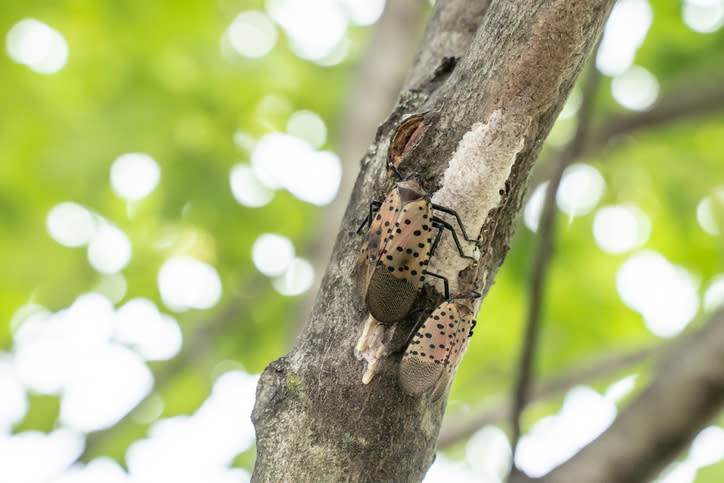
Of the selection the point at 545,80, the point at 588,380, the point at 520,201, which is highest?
the point at 588,380

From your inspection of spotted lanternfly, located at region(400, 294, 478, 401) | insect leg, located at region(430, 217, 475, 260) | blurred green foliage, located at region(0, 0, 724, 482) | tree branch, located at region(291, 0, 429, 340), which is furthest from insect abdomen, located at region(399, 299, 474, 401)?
blurred green foliage, located at region(0, 0, 724, 482)

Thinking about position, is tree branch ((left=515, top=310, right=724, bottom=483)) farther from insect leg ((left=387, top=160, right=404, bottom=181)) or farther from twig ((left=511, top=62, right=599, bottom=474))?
insect leg ((left=387, top=160, right=404, bottom=181))

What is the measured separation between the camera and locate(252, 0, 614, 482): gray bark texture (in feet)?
5.20

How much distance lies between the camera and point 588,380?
5.49 m

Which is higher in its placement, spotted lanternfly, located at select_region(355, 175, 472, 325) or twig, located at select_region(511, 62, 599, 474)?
twig, located at select_region(511, 62, 599, 474)

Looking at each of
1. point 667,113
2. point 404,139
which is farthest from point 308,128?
point 404,139

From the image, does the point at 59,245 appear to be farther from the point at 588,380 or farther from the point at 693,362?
the point at 693,362

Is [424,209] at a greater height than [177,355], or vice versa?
[177,355]

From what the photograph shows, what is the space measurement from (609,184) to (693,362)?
3.57 m

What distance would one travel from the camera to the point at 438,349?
1860 millimetres

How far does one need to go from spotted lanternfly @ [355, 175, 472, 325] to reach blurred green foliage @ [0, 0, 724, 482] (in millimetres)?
2975

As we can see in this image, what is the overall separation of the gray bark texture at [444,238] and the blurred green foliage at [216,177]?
3020 millimetres

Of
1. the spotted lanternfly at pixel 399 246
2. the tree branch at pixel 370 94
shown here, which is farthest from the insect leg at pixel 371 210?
the tree branch at pixel 370 94

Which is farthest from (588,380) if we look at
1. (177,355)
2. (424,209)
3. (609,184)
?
(424,209)
